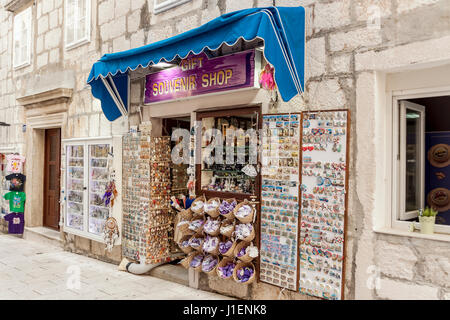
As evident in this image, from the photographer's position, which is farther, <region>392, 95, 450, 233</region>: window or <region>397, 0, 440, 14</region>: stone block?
<region>392, 95, 450, 233</region>: window

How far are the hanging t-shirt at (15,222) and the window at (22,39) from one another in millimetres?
3401

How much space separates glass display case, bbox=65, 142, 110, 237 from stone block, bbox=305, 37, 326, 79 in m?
3.54

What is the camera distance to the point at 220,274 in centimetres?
439

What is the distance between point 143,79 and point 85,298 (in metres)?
3.07

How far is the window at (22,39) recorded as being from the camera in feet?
29.1

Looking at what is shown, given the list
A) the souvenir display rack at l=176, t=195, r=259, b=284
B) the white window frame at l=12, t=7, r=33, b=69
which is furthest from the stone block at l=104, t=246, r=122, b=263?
the white window frame at l=12, t=7, r=33, b=69

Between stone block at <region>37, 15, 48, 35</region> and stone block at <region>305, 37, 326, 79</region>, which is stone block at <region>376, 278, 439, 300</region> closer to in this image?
stone block at <region>305, 37, 326, 79</region>

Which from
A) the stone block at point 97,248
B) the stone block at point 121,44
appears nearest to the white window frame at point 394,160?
the stone block at point 121,44

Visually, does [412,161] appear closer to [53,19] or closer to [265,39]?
[265,39]

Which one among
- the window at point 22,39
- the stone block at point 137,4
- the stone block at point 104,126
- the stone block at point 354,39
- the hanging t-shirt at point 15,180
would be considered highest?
the window at point 22,39

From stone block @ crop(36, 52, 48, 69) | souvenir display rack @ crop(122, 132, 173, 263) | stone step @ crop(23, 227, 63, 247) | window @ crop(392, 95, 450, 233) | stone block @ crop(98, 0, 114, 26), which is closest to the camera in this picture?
window @ crop(392, 95, 450, 233)

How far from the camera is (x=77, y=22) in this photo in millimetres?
7285

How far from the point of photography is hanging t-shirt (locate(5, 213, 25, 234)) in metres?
8.71

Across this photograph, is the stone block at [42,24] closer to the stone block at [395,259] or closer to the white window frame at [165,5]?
the white window frame at [165,5]
